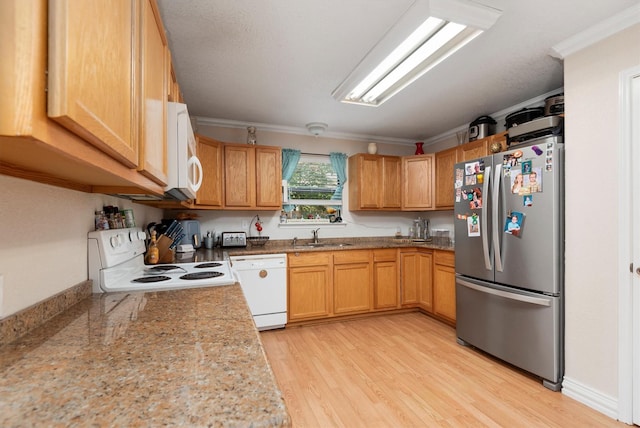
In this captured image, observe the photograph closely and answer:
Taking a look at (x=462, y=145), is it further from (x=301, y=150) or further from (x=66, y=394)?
(x=66, y=394)

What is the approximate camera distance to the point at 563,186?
211 cm

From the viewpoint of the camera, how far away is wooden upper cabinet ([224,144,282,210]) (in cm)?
347

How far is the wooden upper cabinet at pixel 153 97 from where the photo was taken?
0.94 metres

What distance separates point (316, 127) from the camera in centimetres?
371

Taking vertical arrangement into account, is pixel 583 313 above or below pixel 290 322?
above

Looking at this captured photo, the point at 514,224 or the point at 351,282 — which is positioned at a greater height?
the point at 514,224

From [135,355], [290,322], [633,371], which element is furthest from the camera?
[290,322]

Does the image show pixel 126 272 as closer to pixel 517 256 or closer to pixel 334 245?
pixel 334 245

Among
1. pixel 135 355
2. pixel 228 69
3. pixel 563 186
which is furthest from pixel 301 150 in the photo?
pixel 135 355

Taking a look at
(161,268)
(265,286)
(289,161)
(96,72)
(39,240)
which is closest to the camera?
(96,72)

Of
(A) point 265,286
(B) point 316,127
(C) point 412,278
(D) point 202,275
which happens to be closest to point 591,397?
(C) point 412,278

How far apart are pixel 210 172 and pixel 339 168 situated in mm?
1764

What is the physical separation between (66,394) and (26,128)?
1.63 feet

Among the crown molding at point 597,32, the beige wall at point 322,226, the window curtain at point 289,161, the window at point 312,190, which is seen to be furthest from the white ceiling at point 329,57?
the window at point 312,190
